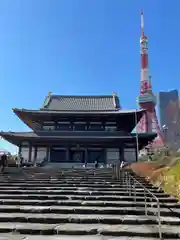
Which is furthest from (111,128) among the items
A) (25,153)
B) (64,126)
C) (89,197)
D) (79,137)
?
(89,197)

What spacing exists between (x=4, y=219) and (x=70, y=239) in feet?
6.97

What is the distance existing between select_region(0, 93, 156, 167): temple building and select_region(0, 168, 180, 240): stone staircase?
16.2 meters

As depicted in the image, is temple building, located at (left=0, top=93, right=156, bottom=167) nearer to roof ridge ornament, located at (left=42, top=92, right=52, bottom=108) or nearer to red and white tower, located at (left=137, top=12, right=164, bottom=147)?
roof ridge ornament, located at (left=42, top=92, right=52, bottom=108)

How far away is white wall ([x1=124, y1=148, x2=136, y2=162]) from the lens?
88.1 feet

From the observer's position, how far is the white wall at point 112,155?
26.8 metres

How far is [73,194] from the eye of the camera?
9.06 m

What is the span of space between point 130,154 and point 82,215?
69.3 feet

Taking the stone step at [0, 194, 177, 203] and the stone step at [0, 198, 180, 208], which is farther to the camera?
the stone step at [0, 194, 177, 203]

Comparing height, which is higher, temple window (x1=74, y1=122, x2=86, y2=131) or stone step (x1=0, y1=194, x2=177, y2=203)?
temple window (x1=74, y1=122, x2=86, y2=131)

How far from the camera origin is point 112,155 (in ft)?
88.4

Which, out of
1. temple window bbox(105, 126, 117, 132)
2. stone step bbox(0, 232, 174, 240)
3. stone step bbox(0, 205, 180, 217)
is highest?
temple window bbox(105, 126, 117, 132)

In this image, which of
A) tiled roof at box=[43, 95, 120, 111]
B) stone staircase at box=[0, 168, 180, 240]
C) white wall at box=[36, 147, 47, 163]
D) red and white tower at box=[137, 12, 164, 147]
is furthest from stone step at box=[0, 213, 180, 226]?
red and white tower at box=[137, 12, 164, 147]

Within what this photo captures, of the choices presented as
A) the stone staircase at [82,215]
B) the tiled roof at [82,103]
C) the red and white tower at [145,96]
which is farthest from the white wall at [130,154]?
the red and white tower at [145,96]

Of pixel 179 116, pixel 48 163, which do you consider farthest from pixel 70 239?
pixel 179 116
